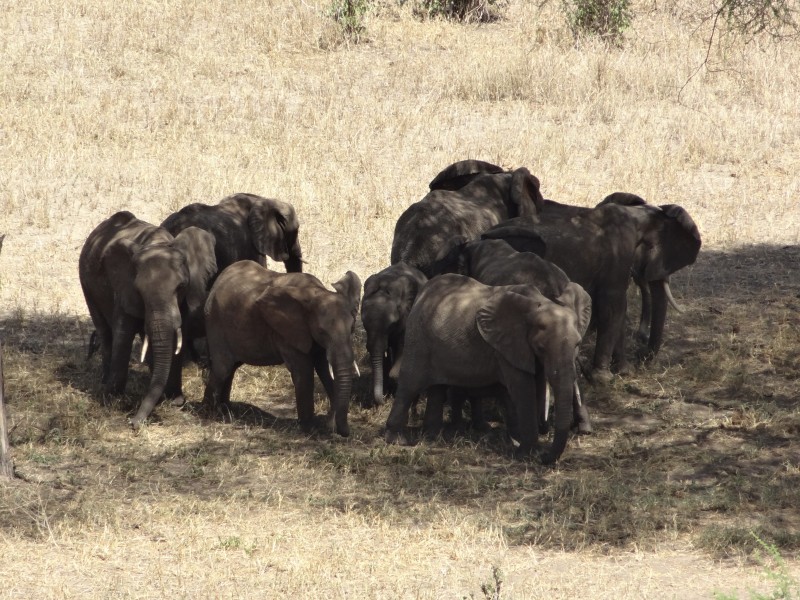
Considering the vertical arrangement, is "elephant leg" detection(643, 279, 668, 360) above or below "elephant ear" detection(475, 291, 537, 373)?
below

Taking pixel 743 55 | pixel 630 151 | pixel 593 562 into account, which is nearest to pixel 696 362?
pixel 593 562

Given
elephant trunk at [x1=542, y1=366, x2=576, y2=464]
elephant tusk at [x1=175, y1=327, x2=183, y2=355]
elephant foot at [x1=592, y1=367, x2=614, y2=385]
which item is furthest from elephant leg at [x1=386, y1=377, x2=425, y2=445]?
elephant foot at [x1=592, y1=367, x2=614, y2=385]

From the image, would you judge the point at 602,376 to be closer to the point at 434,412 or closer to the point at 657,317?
the point at 657,317

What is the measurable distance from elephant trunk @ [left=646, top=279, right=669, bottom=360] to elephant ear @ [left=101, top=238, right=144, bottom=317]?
14.8 feet

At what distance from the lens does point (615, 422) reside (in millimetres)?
10375

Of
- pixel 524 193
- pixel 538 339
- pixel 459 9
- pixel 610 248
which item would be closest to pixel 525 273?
pixel 538 339

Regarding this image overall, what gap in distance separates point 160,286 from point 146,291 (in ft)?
0.36

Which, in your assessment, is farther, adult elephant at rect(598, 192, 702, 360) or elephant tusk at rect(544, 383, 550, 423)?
adult elephant at rect(598, 192, 702, 360)

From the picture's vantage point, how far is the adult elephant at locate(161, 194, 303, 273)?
11547mm

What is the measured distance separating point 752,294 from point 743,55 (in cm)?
938

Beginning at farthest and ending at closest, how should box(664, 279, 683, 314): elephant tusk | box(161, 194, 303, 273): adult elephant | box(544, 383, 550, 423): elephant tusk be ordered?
box(664, 279, 683, 314): elephant tusk → box(161, 194, 303, 273): adult elephant → box(544, 383, 550, 423): elephant tusk

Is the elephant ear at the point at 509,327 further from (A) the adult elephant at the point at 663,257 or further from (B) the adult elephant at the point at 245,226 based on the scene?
(B) the adult elephant at the point at 245,226

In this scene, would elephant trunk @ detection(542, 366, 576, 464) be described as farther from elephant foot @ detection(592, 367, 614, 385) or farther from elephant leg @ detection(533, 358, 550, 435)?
elephant foot @ detection(592, 367, 614, 385)

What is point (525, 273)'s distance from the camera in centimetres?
1019
